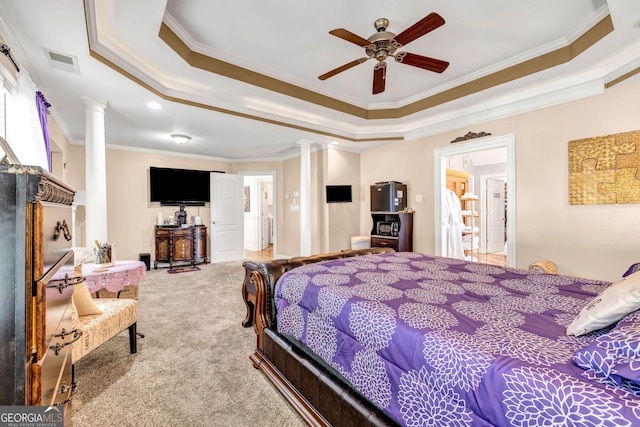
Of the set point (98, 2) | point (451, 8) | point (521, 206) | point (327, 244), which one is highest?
point (451, 8)

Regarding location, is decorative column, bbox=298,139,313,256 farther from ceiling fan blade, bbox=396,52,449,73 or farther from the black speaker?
the black speaker

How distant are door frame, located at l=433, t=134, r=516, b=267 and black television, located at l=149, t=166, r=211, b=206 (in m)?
4.84

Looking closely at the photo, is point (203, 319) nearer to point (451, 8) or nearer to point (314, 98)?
point (314, 98)

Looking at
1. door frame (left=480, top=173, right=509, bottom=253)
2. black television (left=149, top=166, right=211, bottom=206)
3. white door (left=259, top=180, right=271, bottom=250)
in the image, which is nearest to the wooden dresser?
black television (left=149, top=166, right=211, bottom=206)

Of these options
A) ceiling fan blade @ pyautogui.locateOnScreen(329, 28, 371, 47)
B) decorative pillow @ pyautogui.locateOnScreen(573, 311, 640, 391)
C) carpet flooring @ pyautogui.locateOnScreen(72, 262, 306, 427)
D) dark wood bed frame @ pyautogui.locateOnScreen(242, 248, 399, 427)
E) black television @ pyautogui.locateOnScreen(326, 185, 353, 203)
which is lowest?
carpet flooring @ pyautogui.locateOnScreen(72, 262, 306, 427)

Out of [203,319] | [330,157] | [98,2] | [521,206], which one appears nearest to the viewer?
[98,2]

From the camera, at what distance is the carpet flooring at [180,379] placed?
1.60 meters

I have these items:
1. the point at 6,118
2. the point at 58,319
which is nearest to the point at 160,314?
the point at 6,118

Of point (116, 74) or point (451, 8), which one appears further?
point (116, 74)

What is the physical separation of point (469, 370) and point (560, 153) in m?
3.50

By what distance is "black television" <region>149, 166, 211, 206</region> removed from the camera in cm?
570

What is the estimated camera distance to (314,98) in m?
3.82

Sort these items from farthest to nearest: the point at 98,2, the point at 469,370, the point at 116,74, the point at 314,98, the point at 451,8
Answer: the point at 314,98
the point at 116,74
the point at 451,8
the point at 98,2
the point at 469,370

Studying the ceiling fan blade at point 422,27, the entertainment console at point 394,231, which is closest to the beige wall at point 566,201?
the entertainment console at point 394,231
